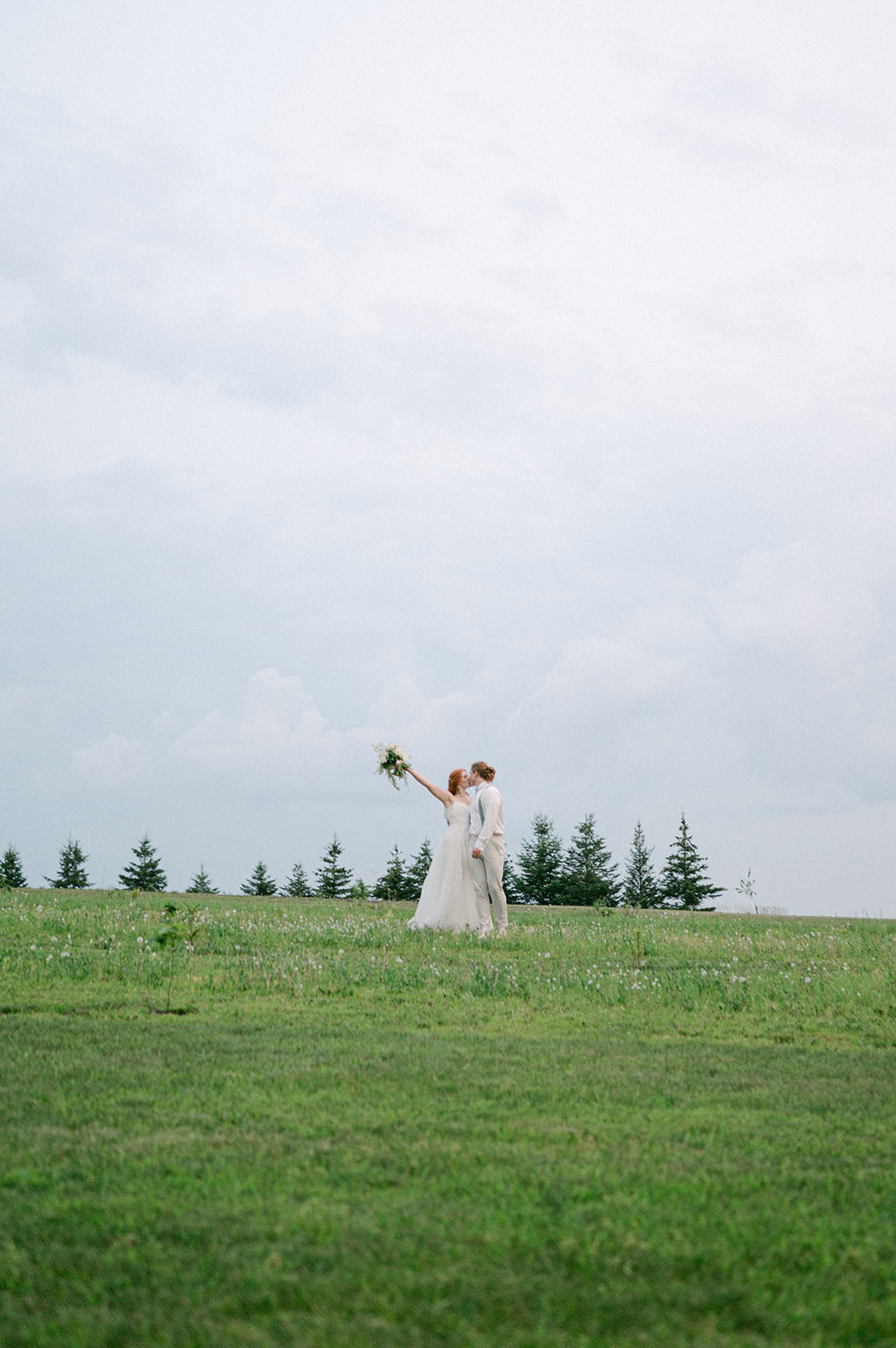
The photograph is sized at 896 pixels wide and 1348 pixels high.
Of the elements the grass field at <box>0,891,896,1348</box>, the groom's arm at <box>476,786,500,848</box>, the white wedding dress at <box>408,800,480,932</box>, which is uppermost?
the groom's arm at <box>476,786,500,848</box>

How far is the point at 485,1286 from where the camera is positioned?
3.85 metres

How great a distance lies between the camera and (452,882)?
18.3 m

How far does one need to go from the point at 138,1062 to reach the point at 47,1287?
3.79m

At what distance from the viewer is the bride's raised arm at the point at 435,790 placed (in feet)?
62.2

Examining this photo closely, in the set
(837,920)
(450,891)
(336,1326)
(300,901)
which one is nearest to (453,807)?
(450,891)

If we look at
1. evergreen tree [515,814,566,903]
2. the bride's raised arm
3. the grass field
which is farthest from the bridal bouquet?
evergreen tree [515,814,566,903]

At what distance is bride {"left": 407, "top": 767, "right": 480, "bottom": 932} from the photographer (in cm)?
1831

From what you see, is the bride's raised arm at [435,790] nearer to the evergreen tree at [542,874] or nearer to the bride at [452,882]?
the bride at [452,882]

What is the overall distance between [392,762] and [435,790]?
3.08 ft

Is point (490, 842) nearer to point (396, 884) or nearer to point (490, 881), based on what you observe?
point (490, 881)

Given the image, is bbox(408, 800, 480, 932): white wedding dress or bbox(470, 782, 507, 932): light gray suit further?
bbox(408, 800, 480, 932): white wedding dress

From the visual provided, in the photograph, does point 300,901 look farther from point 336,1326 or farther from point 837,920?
point 336,1326

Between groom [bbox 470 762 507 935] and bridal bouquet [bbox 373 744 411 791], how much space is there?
1.51m

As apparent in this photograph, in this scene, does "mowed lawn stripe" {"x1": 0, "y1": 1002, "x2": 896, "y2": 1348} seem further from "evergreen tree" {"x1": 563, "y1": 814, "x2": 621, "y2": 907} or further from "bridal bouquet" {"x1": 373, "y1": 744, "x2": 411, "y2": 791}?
"evergreen tree" {"x1": 563, "y1": 814, "x2": 621, "y2": 907}
